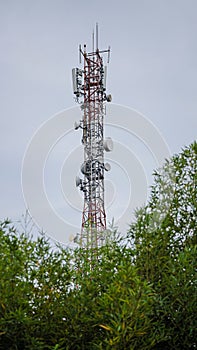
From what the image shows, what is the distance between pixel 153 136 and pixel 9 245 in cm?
216

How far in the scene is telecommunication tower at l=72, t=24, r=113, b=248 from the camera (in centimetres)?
765

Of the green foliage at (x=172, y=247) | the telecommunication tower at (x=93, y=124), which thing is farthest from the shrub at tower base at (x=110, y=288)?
the telecommunication tower at (x=93, y=124)

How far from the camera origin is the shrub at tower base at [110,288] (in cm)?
319

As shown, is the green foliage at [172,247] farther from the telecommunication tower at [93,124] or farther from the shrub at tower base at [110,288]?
the telecommunication tower at [93,124]

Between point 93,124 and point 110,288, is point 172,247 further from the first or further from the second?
point 93,124

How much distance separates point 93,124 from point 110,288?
5.10 m

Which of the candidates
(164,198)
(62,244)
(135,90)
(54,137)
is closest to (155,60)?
(135,90)

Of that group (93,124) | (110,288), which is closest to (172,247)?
(110,288)

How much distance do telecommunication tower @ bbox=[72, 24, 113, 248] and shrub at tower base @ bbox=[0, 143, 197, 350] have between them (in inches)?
134

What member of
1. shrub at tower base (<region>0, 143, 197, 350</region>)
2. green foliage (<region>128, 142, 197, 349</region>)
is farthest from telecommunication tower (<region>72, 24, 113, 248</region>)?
shrub at tower base (<region>0, 143, 197, 350</region>)

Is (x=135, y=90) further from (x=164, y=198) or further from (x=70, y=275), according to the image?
(x=70, y=275)

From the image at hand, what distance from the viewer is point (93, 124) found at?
26.5ft

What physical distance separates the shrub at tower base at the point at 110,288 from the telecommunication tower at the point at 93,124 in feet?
11.1

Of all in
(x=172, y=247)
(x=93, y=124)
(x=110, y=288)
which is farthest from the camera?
(x=93, y=124)
